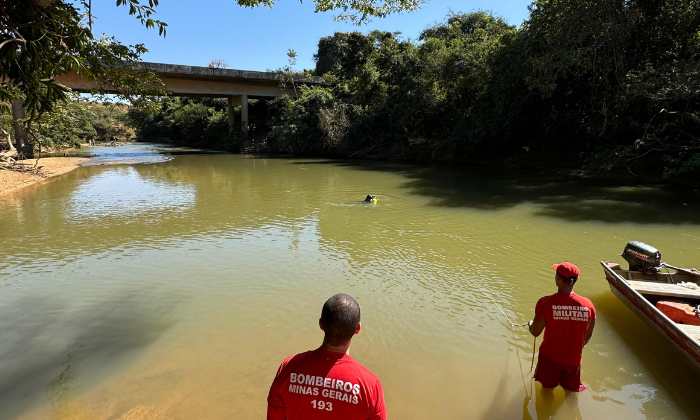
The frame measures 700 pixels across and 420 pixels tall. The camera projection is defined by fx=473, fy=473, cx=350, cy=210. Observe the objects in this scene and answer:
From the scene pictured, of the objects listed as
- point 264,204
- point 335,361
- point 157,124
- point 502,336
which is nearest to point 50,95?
point 335,361

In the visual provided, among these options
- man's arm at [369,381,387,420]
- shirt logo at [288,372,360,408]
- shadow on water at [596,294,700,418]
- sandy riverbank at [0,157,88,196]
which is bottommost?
sandy riverbank at [0,157,88,196]

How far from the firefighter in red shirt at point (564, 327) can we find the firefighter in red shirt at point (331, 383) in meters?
2.40

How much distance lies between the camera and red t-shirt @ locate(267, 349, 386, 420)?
2.32 metres

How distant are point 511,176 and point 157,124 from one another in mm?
63656

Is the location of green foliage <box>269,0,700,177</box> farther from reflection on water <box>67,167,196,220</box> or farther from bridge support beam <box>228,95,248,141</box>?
reflection on water <box>67,167,196,220</box>

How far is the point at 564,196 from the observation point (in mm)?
17547

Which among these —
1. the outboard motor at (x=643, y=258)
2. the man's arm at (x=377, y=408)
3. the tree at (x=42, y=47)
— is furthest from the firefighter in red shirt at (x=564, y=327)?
the tree at (x=42, y=47)

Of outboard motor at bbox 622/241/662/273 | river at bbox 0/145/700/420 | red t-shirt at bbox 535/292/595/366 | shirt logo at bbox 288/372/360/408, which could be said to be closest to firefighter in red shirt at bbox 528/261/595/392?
red t-shirt at bbox 535/292/595/366

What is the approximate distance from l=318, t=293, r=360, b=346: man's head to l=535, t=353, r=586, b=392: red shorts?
112 inches

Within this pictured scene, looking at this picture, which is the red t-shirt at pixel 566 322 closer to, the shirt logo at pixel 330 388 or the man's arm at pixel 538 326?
the man's arm at pixel 538 326

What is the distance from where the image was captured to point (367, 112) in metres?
36.6

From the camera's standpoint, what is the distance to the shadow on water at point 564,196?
46.4 ft

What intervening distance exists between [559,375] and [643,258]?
383cm

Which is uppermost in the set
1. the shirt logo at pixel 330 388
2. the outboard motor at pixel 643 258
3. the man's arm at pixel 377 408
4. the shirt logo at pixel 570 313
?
the shirt logo at pixel 330 388
